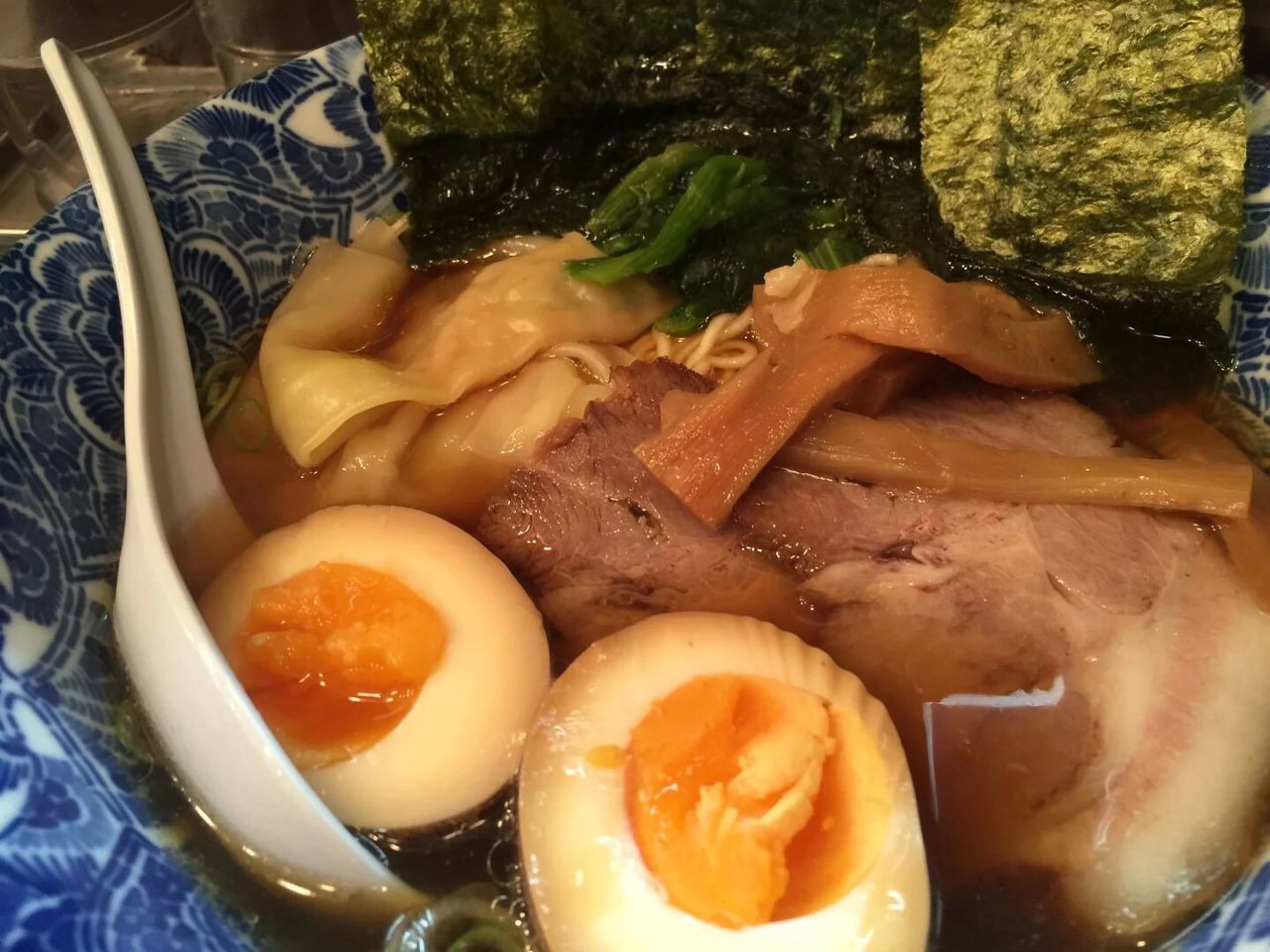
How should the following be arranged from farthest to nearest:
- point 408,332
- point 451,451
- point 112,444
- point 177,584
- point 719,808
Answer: point 408,332
point 451,451
point 112,444
point 177,584
point 719,808

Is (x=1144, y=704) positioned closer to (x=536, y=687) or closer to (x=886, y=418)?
(x=886, y=418)

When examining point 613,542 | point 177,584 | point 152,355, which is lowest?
point 613,542

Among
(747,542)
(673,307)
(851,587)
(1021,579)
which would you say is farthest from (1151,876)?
(673,307)

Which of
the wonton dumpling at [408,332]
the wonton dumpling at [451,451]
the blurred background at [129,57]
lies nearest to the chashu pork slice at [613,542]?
the wonton dumpling at [451,451]

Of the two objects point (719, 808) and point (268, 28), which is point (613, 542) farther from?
point (268, 28)

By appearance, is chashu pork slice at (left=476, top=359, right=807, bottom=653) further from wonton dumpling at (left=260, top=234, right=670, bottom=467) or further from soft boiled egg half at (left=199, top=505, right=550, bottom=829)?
wonton dumpling at (left=260, top=234, right=670, bottom=467)

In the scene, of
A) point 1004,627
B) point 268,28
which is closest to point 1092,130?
point 1004,627

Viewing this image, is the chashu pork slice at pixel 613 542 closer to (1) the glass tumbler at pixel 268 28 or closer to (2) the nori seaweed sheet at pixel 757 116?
(2) the nori seaweed sheet at pixel 757 116

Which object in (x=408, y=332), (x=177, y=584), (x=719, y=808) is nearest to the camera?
(x=719, y=808)
